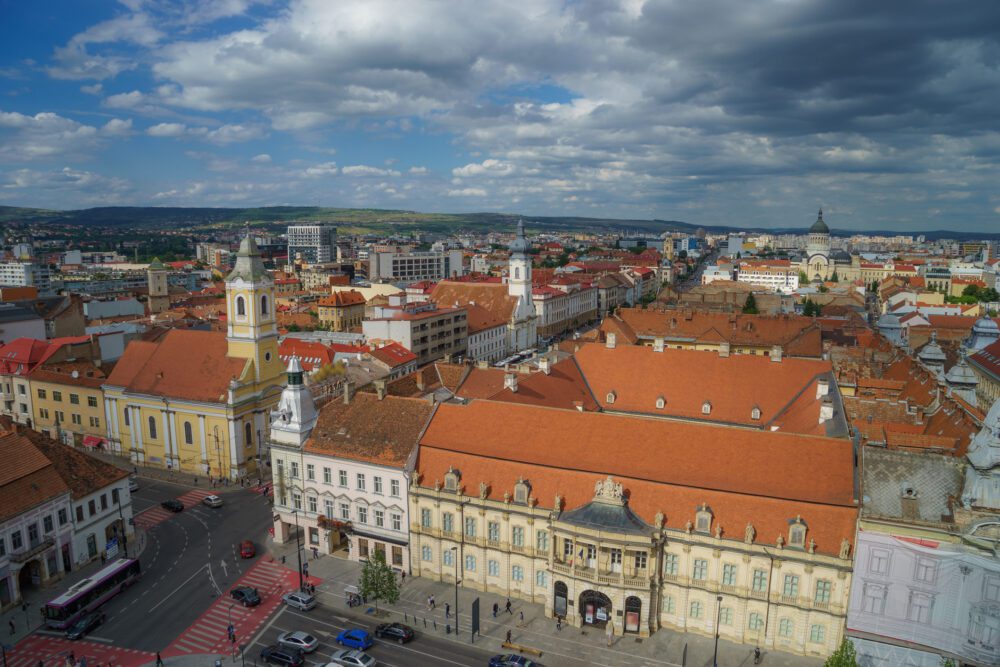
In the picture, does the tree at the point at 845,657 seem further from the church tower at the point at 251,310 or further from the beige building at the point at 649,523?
the church tower at the point at 251,310

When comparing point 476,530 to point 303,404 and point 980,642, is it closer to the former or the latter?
point 303,404

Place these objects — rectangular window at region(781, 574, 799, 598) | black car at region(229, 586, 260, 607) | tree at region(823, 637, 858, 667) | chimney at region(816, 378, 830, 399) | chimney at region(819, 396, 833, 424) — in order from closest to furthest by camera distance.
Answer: tree at region(823, 637, 858, 667) → rectangular window at region(781, 574, 799, 598) → black car at region(229, 586, 260, 607) → chimney at region(819, 396, 833, 424) → chimney at region(816, 378, 830, 399)

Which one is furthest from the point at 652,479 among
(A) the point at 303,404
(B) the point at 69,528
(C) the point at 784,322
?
(C) the point at 784,322

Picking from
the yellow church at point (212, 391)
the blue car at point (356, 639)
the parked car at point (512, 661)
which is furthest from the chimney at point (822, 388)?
the yellow church at point (212, 391)

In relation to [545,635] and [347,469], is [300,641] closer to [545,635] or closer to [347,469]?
[347,469]

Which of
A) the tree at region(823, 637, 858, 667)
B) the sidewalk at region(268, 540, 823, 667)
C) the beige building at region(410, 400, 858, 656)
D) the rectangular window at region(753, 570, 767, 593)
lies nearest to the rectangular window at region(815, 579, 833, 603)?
the beige building at region(410, 400, 858, 656)

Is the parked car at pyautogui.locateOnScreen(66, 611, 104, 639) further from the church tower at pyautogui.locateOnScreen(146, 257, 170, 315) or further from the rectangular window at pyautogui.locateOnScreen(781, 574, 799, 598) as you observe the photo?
the church tower at pyautogui.locateOnScreen(146, 257, 170, 315)
